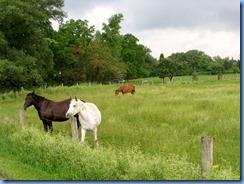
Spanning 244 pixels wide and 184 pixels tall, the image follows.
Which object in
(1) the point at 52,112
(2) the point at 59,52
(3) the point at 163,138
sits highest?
(2) the point at 59,52

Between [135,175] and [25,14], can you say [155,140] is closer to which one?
[135,175]

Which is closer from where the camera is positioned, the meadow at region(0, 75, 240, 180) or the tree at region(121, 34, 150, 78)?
the meadow at region(0, 75, 240, 180)

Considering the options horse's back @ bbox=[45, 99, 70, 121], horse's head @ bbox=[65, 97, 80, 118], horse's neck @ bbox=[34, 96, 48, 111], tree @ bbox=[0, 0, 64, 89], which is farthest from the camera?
tree @ bbox=[0, 0, 64, 89]

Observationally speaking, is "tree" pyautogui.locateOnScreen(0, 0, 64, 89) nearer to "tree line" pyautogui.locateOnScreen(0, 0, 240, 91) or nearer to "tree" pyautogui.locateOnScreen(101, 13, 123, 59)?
"tree line" pyautogui.locateOnScreen(0, 0, 240, 91)

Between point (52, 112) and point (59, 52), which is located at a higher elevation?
point (59, 52)

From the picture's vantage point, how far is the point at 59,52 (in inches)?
2030

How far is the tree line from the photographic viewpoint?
30344 mm

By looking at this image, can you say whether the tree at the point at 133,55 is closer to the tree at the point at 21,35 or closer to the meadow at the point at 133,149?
the tree at the point at 21,35

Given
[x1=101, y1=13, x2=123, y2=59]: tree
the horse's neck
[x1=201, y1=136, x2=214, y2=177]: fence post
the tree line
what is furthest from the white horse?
[x1=101, y1=13, x2=123, y2=59]: tree

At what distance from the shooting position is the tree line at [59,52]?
30.3 metres

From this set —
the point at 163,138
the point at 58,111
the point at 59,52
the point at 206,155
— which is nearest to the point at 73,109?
the point at 58,111

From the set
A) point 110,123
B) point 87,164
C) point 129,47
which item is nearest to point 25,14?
point 110,123

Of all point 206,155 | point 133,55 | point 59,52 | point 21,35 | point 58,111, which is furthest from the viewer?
point 133,55

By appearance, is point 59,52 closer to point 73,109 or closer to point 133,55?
point 133,55
